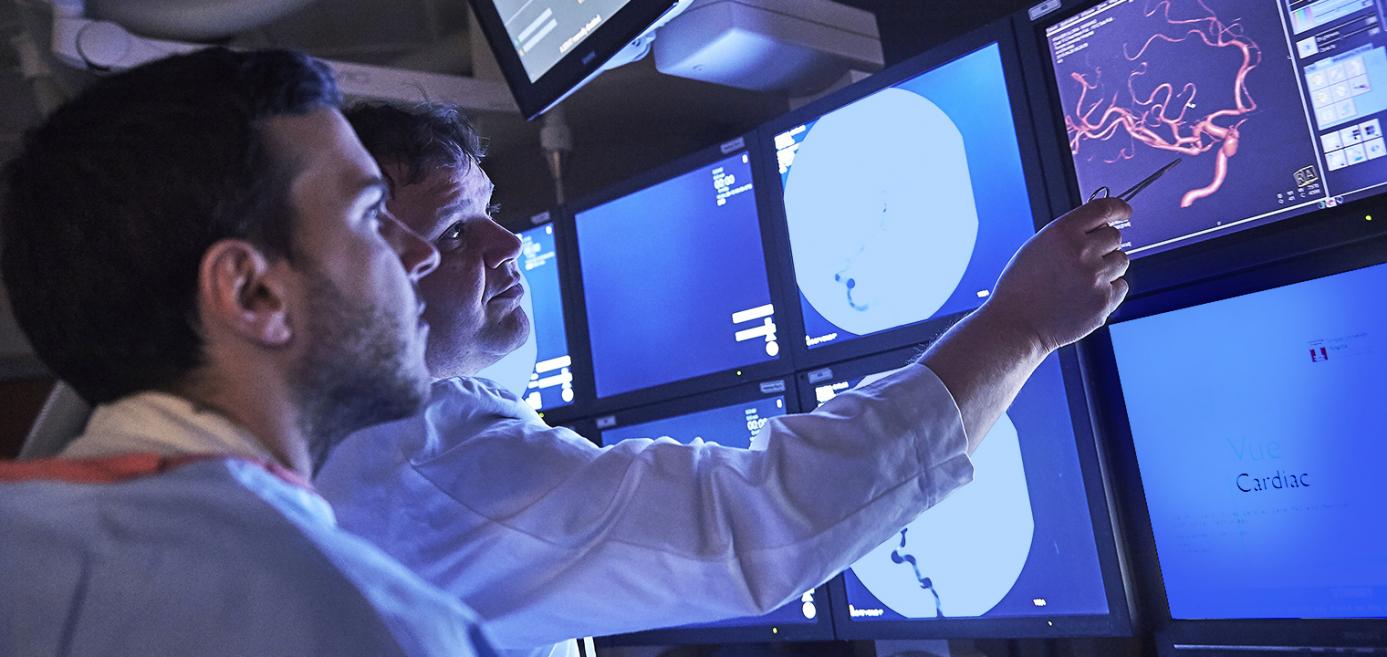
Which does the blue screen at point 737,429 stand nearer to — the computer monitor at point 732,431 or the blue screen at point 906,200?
the computer monitor at point 732,431

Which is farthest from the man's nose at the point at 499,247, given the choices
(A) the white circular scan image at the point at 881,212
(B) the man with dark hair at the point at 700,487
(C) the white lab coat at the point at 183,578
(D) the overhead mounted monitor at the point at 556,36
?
(C) the white lab coat at the point at 183,578

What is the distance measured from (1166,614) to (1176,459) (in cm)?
18

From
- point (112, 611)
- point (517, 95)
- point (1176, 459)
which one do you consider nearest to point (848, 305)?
point (1176, 459)

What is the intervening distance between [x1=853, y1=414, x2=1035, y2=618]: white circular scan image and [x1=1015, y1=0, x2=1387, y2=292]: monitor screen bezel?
27cm

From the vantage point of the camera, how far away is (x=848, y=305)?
159cm

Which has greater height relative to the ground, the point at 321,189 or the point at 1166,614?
the point at 321,189

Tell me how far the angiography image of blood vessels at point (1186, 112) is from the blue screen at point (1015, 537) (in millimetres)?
239

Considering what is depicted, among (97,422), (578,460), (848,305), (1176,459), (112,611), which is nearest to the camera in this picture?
(112,611)

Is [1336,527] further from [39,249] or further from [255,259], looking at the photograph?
[39,249]

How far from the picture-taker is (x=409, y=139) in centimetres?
131

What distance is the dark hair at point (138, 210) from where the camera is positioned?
2.36ft

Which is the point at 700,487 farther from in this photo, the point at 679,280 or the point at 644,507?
the point at 679,280

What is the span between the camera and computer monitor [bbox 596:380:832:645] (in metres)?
1.65

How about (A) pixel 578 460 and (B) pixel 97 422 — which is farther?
(A) pixel 578 460
